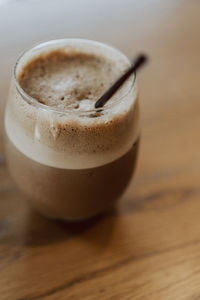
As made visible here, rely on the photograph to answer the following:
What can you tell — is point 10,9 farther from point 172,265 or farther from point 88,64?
point 172,265

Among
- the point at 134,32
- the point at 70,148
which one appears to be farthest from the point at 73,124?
the point at 134,32

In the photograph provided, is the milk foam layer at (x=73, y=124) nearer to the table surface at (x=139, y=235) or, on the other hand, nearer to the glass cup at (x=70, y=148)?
the glass cup at (x=70, y=148)

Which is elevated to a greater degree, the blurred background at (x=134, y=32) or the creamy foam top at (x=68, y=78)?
the blurred background at (x=134, y=32)

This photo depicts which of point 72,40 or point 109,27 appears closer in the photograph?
point 72,40

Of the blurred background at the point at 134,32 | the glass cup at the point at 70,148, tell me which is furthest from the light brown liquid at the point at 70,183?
the blurred background at the point at 134,32

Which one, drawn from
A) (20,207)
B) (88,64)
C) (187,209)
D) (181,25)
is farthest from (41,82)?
(181,25)
